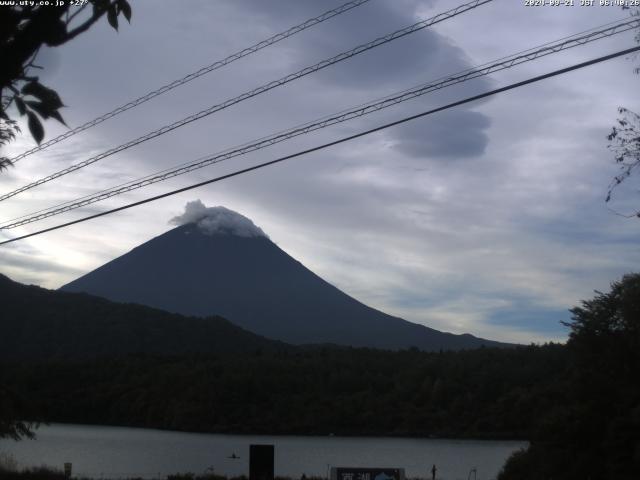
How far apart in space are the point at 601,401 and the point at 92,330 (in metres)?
105

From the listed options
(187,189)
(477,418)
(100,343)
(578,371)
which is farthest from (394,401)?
(187,189)

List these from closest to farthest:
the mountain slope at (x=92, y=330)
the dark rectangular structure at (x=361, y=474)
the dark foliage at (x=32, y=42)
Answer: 1. the dark foliage at (x=32, y=42)
2. the dark rectangular structure at (x=361, y=474)
3. the mountain slope at (x=92, y=330)

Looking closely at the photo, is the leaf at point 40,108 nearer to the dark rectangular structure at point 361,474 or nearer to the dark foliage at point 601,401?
the dark rectangular structure at point 361,474

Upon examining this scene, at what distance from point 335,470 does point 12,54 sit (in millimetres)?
15020

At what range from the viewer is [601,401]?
68.9 ft

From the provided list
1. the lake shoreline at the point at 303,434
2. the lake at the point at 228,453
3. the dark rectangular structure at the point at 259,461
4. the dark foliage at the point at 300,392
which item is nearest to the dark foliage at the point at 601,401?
the dark rectangular structure at the point at 259,461

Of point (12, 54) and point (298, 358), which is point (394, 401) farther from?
point (12, 54)

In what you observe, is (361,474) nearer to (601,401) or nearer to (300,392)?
(601,401)

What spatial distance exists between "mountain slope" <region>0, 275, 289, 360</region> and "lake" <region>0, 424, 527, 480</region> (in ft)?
68.6

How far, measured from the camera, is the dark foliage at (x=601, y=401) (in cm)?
2003

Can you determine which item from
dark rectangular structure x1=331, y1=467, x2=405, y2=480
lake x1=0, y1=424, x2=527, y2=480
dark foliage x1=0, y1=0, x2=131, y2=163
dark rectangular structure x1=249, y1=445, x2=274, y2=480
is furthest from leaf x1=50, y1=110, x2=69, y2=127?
lake x1=0, y1=424, x2=527, y2=480

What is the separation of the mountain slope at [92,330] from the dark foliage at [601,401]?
84.1 m

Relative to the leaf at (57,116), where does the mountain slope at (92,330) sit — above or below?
above

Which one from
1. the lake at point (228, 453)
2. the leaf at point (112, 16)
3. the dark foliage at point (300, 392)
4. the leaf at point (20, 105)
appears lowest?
the lake at point (228, 453)
